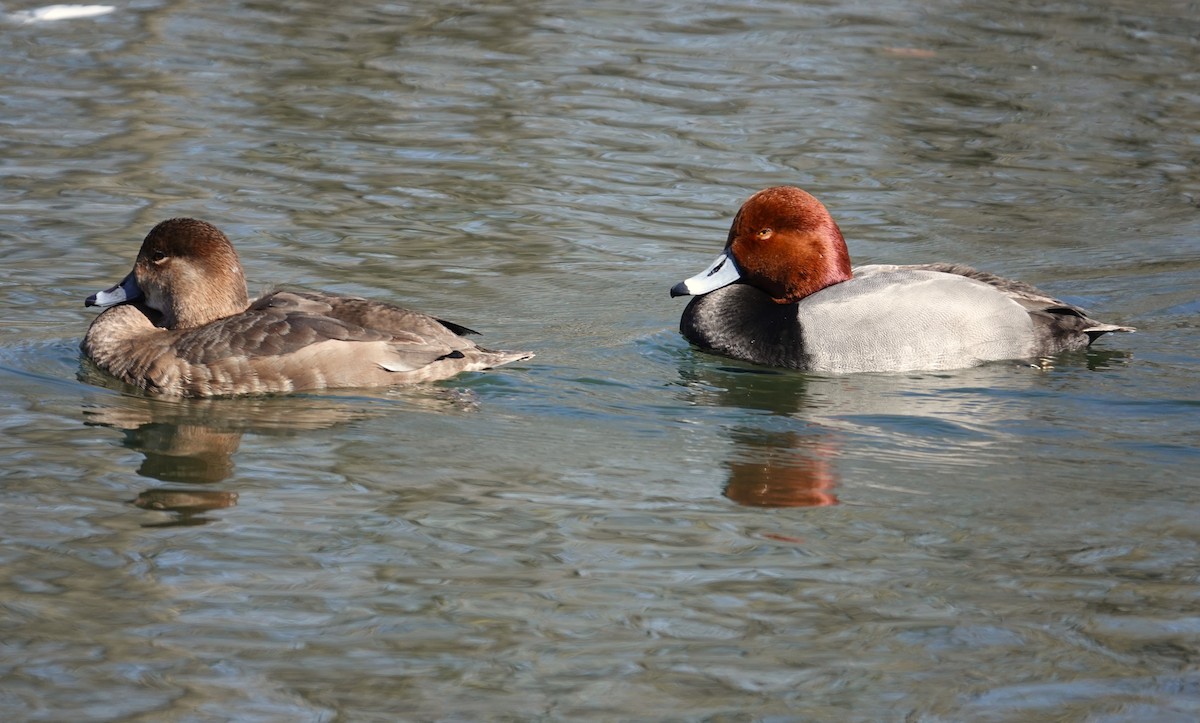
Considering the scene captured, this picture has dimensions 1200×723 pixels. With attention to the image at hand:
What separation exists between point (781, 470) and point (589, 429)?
3.01ft

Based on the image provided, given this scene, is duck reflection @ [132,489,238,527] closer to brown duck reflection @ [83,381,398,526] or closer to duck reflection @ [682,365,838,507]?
brown duck reflection @ [83,381,398,526]

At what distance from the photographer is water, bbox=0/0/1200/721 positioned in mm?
4551

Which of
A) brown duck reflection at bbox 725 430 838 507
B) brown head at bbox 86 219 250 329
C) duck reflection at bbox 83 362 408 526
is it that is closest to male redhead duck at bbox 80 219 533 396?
brown head at bbox 86 219 250 329

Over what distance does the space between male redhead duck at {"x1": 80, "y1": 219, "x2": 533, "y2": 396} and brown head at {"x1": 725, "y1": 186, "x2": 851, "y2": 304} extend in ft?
4.91

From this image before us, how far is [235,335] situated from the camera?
23.8 feet

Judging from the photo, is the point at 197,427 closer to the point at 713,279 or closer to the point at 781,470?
the point at 781,470

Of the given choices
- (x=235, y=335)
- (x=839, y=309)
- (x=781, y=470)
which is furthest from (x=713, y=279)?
(x=235, y=335)

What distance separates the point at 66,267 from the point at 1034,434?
5554 millimetres

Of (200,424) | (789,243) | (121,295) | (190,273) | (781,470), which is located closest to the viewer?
(781,470)

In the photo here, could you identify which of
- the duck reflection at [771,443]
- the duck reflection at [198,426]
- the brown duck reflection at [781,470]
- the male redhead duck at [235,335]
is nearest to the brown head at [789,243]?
the duck reflection at [771,443]

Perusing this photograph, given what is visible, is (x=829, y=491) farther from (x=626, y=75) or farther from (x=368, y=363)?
(x=626, y=75)

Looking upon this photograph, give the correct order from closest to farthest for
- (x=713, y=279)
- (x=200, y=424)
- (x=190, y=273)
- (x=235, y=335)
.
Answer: (x=200, y=424)
(x=235, y=335)
(x=190, y=273)
(x=713, y=279)

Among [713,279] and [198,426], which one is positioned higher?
[713,279]

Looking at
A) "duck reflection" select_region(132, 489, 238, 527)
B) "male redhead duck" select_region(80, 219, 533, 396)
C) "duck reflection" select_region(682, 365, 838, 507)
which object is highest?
"male redhead duck" select_region(80, 219, 533, 396)
